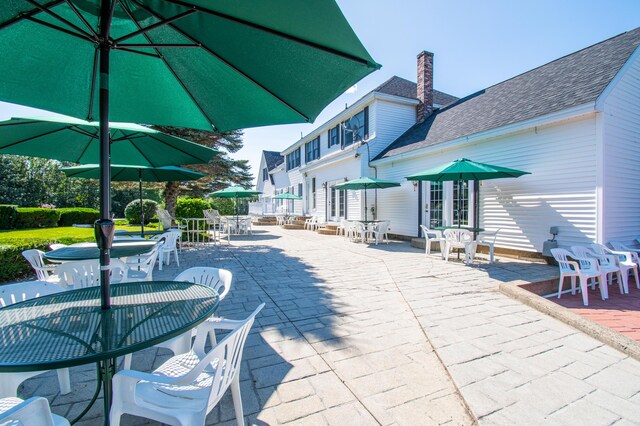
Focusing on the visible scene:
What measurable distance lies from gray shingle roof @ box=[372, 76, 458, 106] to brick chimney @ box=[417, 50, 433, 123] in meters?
0.54

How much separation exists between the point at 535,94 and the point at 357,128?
7647mm

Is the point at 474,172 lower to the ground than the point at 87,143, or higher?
lower

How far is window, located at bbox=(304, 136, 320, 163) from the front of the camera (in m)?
19.6

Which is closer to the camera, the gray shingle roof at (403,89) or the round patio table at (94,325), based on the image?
the round patio table at (94,325)

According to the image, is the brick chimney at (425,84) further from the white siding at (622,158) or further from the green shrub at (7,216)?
the green shrub at (7,216)

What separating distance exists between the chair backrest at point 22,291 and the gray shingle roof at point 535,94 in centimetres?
942

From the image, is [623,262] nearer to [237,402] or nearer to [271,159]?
[237,402]

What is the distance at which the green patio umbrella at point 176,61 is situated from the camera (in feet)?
6.01

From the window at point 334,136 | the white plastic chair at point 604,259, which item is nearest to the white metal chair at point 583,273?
the white plastic chair at point 604,259

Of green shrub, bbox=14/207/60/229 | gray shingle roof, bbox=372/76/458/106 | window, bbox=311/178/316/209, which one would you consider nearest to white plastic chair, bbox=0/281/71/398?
gray shingle roof, bbox=372/76/458/106

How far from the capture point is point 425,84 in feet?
45.1

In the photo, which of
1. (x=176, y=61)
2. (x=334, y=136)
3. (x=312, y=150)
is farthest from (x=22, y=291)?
(x=312, y=150)

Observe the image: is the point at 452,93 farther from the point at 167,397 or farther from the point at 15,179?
the point at 15,179

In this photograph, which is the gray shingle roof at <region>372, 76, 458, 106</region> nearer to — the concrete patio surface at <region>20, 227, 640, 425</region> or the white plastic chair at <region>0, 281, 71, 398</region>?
the concrete patio surface at <region>20, 227, 640, 425</region>
